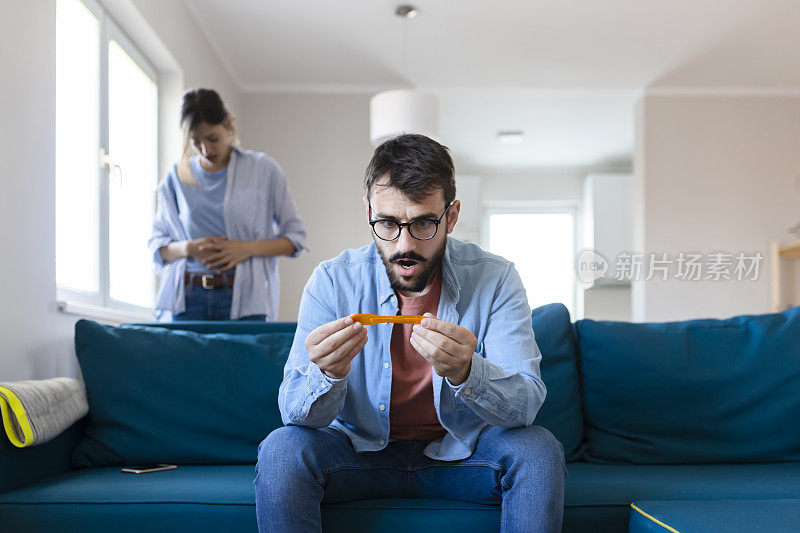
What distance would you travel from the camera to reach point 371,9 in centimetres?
462

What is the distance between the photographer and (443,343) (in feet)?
4.63

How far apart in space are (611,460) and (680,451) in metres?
0.18

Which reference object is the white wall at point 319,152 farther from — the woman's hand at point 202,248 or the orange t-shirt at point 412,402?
the orange t-shirt at point 412,402

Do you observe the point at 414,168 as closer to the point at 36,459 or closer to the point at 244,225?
the point at 36,459

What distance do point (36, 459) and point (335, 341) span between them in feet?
3.01

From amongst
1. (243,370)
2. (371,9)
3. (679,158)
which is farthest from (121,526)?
(679,158)

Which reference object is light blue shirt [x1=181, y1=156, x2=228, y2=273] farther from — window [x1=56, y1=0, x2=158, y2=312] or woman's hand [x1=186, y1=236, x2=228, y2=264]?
window [x1=56, y1=0, x2=158, y2=312]

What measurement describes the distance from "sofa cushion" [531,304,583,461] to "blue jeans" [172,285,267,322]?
111 centimetres

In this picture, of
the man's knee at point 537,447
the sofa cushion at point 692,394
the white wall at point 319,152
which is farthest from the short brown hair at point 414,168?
the white wall at point 319,152

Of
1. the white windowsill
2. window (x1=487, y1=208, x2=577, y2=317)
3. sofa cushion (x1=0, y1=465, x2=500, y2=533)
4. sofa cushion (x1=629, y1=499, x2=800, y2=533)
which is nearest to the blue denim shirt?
sofa cushion (x1=0, y1=465, x2=500, y2=533)

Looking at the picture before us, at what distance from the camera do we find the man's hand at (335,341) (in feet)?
4.74

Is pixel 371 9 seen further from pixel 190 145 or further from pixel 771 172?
pixel 771 172

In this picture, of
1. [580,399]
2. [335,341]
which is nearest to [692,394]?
[580,399]

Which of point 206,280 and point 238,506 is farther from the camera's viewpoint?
point 206,280
